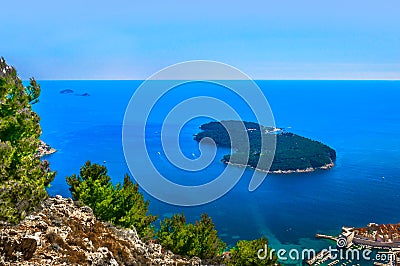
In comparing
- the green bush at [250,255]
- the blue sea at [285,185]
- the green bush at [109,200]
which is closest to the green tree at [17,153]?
the green bush at [109,200]

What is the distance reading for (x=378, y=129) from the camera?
162 metres

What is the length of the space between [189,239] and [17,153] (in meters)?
11.2

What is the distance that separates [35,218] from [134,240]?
4.38m

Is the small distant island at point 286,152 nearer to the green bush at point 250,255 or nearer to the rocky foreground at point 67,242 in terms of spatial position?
the green bush at point 250,255

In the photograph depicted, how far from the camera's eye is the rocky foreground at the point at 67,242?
31.8ft

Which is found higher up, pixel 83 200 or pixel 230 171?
pixel 230 171

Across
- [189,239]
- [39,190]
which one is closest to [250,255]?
[189,239]

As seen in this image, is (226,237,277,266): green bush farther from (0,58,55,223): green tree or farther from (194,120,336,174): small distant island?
(194,120,336,174): small distant island

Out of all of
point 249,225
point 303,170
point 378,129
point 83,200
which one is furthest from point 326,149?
point 83,200

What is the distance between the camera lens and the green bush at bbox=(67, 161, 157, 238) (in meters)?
20.1

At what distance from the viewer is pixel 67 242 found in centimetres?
1173

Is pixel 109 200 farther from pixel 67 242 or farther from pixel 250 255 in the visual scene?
pixel 67 242

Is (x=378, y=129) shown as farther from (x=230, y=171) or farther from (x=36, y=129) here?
(x=36, y=129)

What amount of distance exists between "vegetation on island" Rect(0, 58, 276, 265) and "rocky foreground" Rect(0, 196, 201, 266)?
92 cm
